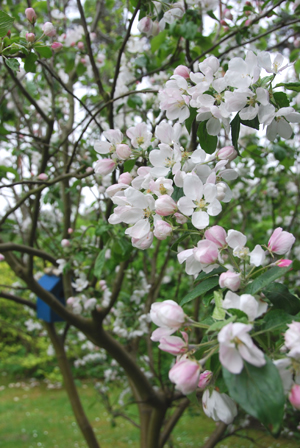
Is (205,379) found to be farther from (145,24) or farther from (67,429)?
(67,429)

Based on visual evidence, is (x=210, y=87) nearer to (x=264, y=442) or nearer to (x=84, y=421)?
(x=84, y=421)

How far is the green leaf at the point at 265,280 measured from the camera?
2.24 feet

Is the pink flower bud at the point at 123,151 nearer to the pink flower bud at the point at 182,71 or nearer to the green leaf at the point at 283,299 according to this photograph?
the pink flower bud at the point at 182,71

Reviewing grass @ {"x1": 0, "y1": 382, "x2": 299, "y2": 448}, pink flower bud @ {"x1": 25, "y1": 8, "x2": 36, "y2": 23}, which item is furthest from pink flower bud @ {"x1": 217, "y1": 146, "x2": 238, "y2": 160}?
grass @ {"x1": 0, "y1": 382, "x2": 299, "y2": 448}

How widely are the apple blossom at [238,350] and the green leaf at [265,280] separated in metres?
0.13

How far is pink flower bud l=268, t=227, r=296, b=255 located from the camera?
812 millimetres

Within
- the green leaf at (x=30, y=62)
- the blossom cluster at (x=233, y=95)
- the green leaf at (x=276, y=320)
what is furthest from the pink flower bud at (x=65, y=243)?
the green leaf at (x=276, y=320)

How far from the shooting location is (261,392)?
57cm

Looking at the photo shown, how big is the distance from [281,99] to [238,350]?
0.59 metres

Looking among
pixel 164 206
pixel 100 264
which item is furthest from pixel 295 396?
pixel 100 264

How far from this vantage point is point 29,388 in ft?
24.9

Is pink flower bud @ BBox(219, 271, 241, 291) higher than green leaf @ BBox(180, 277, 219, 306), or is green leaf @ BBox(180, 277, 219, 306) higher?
green leaf @ BBox(180, 277, 219, 306)

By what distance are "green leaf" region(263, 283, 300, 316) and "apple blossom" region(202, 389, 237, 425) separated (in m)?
0.20

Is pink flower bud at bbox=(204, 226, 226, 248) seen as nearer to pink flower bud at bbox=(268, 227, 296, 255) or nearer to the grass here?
pink flower bud at bbox=(268, 227, 296, 255)
